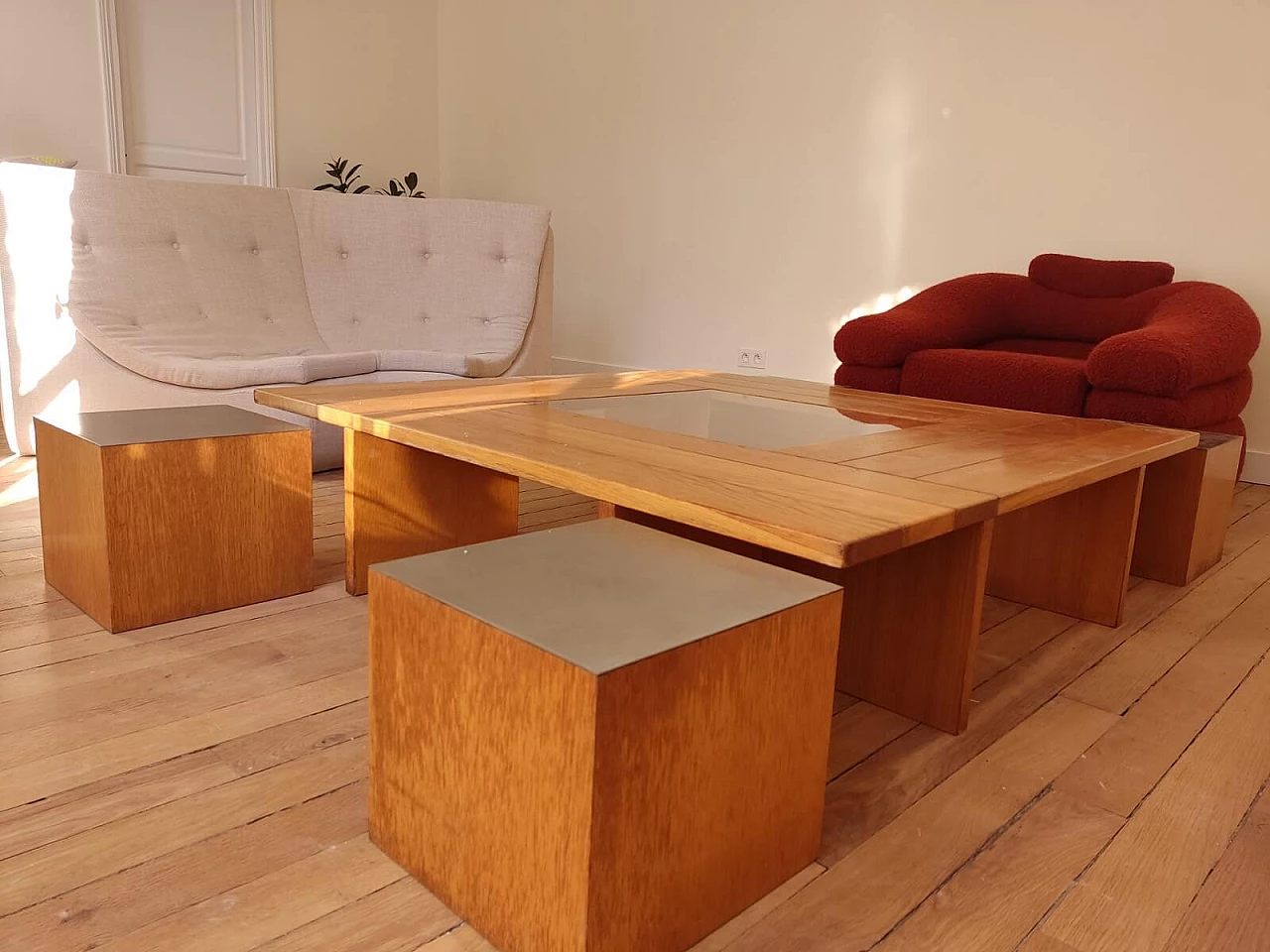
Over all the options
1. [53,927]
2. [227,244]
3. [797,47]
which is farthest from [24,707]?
[797,47]

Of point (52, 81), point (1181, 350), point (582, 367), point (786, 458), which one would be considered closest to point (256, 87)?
point (52, 81)

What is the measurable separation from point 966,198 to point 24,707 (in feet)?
11.5

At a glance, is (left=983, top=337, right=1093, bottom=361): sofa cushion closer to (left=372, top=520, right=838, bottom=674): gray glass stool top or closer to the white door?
(left=372, top=520, right=838, bottom=674): gray glass stool top

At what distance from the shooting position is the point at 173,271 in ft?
9.73

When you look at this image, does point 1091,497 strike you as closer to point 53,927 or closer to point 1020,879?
point 1020,879

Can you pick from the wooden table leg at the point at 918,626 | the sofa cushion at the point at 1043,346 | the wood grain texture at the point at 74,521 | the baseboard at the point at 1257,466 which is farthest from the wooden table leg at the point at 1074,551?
the baseboard at the point at 1257,466

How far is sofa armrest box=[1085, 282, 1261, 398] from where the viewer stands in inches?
92.0

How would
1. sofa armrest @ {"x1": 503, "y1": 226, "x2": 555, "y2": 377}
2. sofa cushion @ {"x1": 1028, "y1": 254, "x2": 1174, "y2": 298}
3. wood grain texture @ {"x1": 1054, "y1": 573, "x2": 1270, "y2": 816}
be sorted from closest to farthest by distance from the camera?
wood grain texture @ {"x1": 1054, "y1": 573, "x2": 1270, "y2": 816} → sofa cushion @ {"x1": 1028, "y1": 254, "x2": 1174, "y2": 298} → sofa armrest @ {"x1": 503, "y1": 226, "x2": 555, "y2": 377}

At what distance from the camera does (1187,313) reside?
105 inches

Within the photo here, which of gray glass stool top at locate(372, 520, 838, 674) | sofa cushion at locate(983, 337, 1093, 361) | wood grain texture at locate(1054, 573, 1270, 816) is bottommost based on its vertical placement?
wood grain texture at locate(1054, 573, 1270, 816)

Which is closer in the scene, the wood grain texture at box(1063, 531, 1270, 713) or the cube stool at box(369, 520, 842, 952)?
the cube stool at box(369, 520, 842, 952)

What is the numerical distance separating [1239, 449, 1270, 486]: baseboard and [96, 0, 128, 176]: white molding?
4980mm

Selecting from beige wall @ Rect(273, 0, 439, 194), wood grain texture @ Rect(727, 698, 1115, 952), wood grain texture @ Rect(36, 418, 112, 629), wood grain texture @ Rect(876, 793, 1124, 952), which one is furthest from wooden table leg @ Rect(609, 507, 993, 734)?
beige wall @ Rect(273, 0, 439, 194)

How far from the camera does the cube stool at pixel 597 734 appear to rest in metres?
0.82
